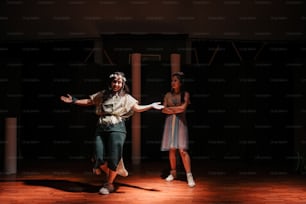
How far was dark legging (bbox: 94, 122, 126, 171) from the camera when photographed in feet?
13.4

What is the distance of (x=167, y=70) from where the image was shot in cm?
628

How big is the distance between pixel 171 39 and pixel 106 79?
1199 millimetres

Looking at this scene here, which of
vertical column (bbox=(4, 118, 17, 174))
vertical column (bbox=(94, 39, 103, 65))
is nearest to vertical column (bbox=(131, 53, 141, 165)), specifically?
vertical column (bbox=(94, 39, 103, 65))

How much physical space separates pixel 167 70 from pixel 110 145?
2434 mm

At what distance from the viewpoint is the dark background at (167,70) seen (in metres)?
6.32

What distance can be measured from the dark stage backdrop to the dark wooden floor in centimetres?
80

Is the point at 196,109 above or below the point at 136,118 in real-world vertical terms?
above

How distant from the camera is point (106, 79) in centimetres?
638

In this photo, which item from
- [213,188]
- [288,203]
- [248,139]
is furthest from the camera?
[248,139]

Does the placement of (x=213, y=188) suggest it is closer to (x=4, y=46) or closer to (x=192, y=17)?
(x=192, y=17)

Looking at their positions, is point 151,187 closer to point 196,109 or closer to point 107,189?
point 107,189

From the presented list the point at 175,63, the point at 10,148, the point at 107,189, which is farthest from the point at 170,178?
the point at 10,148

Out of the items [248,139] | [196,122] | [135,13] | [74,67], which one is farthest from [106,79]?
[248,139]

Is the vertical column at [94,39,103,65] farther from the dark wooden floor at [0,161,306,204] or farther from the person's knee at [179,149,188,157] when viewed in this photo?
the person's knee at [179,149,188,157]
